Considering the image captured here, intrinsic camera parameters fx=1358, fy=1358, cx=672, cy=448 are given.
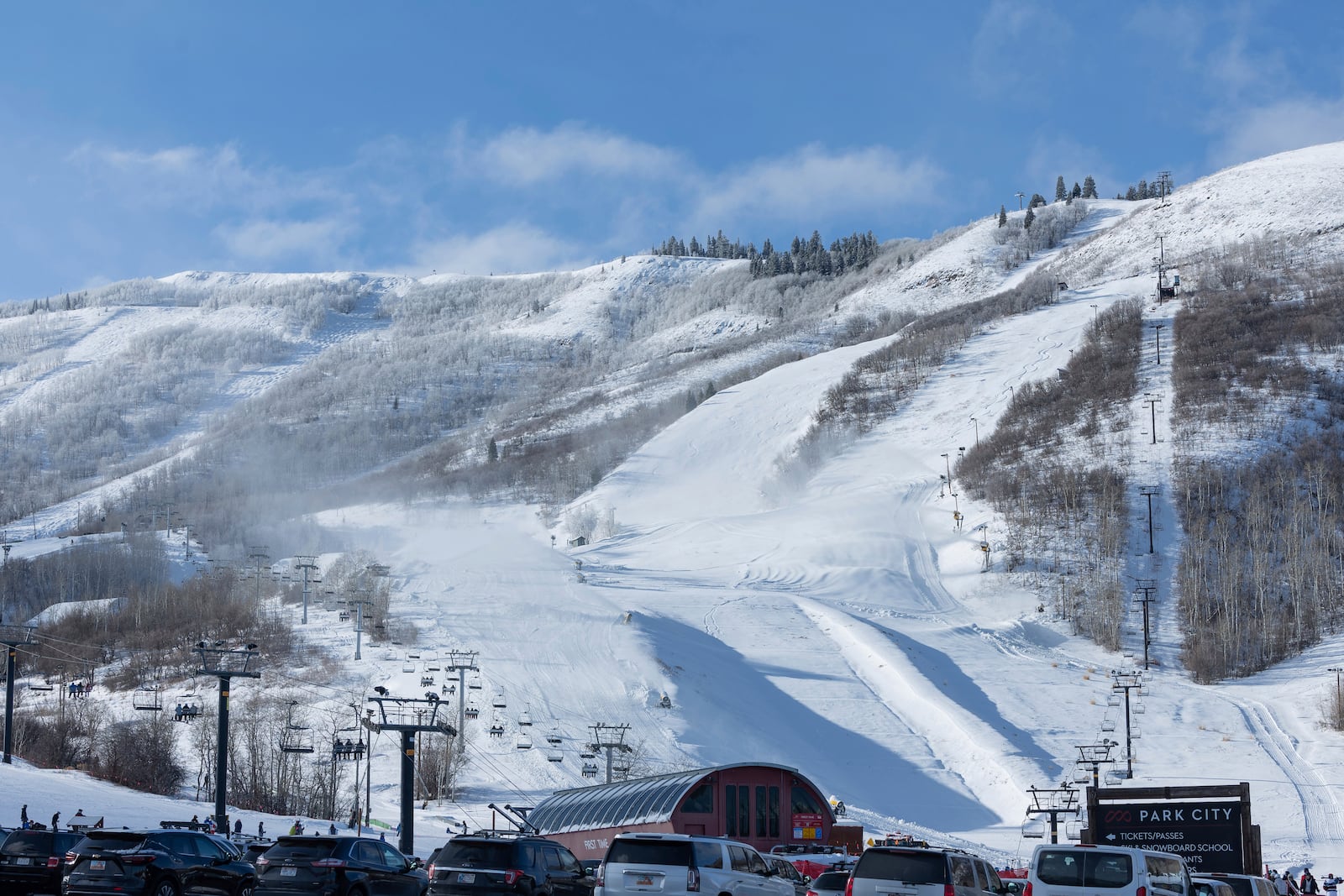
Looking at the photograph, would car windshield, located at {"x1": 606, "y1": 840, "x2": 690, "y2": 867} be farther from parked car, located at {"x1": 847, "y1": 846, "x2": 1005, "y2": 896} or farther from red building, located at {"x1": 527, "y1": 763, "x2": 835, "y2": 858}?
red building, located at {"x1": 527, "y1": 763, "x2": 835, "y2": 858}

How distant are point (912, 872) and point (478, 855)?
6.07 meters

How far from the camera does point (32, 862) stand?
2134 cm

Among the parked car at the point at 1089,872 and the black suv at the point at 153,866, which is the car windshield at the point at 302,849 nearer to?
the black suv at the point at 153,866

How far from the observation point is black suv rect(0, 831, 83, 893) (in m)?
21.3

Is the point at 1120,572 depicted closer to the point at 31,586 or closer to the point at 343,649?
the point at 343,649

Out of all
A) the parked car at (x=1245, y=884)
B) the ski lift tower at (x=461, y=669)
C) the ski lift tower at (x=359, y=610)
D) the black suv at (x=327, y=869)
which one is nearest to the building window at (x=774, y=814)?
the parked car at (x=1245, y=884)

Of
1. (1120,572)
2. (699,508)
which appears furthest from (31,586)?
(1120,572)

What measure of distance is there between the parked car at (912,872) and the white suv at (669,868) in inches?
70.2

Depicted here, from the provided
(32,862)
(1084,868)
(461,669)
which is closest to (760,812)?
(1084,868)

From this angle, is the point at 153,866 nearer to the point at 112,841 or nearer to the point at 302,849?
the point at 112,841

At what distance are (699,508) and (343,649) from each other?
64821 millimetres

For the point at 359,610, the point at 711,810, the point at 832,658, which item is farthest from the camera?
the point at 832,658

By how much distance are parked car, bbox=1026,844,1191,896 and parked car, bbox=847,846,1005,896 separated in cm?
88

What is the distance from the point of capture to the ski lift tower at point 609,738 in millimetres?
49806
